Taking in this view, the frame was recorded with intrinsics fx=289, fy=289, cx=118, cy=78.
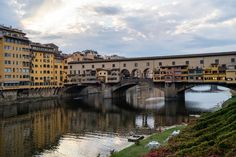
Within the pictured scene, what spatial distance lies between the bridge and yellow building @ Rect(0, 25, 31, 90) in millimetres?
22065

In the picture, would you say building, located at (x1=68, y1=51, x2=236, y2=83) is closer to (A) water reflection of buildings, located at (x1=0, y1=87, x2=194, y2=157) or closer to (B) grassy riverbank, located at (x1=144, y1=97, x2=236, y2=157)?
(A) water reflection of buildings, located at (x1=0, y1=87, x2=194, y2=157)

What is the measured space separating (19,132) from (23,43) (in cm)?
5218

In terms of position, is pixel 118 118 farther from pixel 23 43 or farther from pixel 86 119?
pixel 23 43

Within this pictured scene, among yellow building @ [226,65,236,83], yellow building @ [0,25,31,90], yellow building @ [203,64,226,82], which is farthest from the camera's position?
yellow building @ [0,25,31,90]

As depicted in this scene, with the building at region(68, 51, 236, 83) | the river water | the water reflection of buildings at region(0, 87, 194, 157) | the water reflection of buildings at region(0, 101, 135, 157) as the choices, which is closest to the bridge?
the building at region(68, 51, 236, 83)

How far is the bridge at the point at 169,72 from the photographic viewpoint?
79375 millimetres

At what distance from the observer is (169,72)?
85.9 meters

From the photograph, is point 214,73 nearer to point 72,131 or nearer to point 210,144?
point 72,131

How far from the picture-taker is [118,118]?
180 feet

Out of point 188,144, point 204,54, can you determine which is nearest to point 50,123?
point 188,144

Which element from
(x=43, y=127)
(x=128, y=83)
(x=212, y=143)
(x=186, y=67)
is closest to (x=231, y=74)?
(x=186, y=67)

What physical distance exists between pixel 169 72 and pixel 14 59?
45476 millimetres

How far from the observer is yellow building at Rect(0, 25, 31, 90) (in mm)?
79688

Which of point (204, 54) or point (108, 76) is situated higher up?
point (204, 54)
